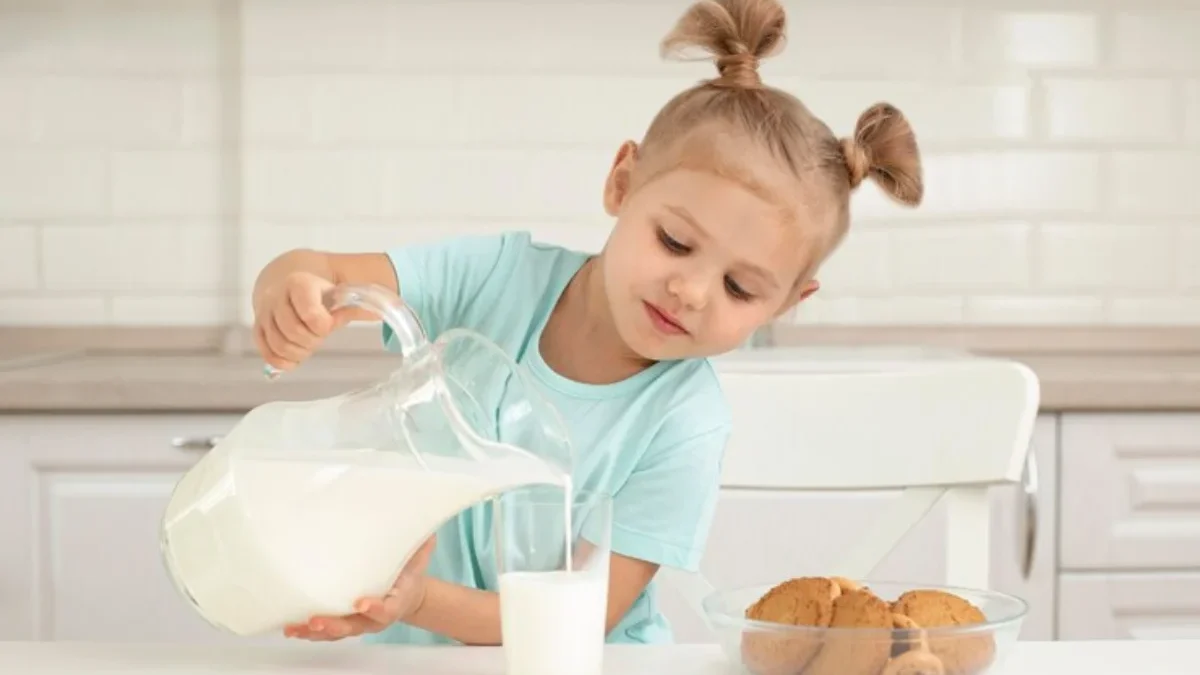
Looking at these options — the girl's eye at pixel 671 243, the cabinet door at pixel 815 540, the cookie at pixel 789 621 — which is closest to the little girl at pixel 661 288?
the girl's eye at pixel 671 243

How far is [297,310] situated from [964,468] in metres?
0.70

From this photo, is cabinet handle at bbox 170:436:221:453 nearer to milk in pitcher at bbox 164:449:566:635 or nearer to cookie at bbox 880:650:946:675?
milk in pitcher at bbox 164:449:566:635

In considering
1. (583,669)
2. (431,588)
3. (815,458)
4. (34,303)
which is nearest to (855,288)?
(815,458)

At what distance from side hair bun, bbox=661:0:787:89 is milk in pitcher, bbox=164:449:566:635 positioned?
1.38ft

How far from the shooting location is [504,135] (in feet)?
7.88

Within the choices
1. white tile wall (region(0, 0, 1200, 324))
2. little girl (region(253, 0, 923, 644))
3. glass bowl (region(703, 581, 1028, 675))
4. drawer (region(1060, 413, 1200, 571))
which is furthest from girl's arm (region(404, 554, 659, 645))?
white tile wall (region(0, 0, 1200, 324))

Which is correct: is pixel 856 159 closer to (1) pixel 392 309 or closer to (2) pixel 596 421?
(2) pixel 596 421

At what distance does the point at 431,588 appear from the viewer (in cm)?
101

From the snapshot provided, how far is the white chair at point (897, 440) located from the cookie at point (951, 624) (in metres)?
0.52

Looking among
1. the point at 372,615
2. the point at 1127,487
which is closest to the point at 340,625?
the point at 372,615

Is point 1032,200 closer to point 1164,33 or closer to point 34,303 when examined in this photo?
point 1164,33

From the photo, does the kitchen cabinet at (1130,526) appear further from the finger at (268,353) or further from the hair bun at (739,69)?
the finger at (268,353)

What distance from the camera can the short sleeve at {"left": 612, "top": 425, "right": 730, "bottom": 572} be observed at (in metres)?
1.15

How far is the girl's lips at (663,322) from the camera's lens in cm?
109
